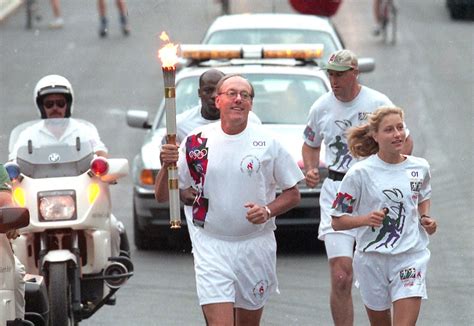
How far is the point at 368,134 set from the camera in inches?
367

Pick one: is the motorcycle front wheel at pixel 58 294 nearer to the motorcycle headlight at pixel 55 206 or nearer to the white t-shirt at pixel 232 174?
the motorcycle headlight at pixel 55 206

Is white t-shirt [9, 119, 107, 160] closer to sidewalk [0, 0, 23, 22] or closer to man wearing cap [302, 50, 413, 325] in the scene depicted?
man wearing cap [302, 50, 413, 325]

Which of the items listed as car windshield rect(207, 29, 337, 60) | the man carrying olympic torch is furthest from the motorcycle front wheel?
car windshield rect(207, 29, 337, 60)

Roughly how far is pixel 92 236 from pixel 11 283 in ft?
7.40

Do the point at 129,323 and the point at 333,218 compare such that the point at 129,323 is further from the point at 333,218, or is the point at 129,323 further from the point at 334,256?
the point at 333,218

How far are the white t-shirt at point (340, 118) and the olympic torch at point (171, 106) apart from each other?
211 cm

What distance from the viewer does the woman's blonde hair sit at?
9180 mm

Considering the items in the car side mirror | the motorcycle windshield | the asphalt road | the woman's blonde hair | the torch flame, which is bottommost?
the asphalt road

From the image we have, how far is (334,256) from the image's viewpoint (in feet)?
34.6

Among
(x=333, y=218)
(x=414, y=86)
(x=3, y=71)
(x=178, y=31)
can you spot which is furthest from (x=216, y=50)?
(x=178, y=31)

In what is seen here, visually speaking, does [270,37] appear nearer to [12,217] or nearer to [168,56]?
[168,56]

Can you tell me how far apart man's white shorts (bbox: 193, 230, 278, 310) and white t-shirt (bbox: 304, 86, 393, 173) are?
70.0 inches

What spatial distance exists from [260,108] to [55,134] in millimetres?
4782

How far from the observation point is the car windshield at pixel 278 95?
15336 millimetres
